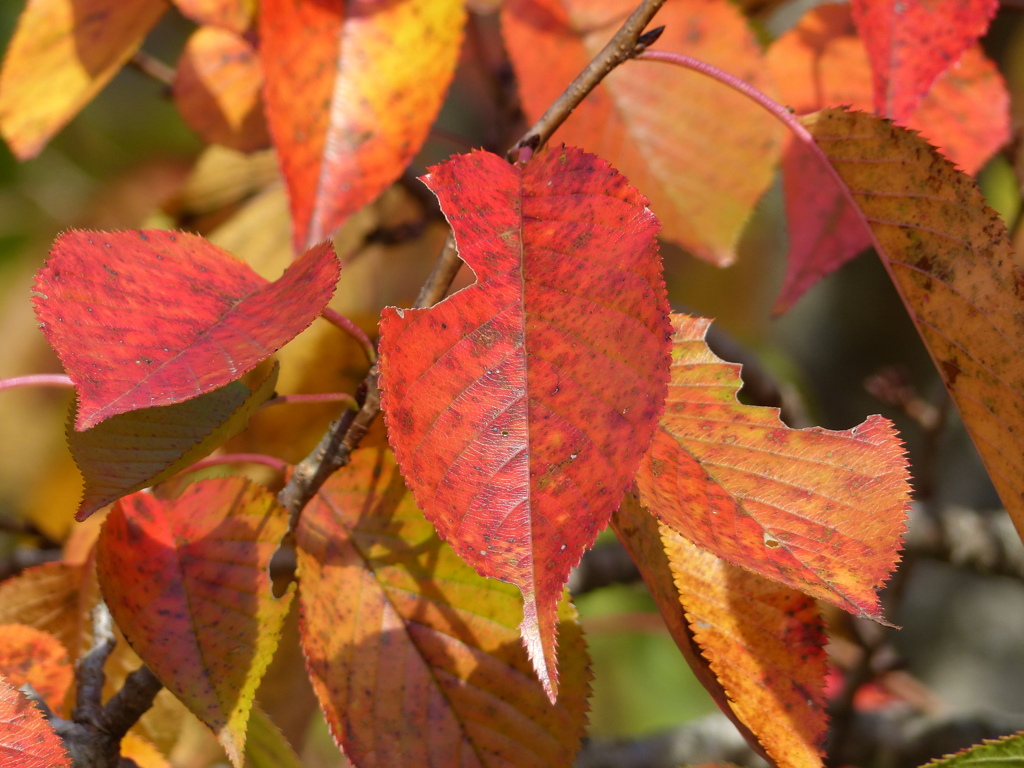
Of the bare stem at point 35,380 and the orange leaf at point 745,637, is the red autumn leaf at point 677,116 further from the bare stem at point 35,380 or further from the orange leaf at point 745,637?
the bare stem at point 35,380

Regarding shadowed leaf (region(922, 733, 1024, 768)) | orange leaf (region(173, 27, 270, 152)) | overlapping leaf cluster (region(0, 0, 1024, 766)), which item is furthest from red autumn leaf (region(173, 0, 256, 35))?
shadowed leaf (region(922, 733, 1024, 768))

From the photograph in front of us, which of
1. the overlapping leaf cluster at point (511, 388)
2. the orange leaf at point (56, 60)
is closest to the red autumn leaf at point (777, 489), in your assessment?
the overlapping leaf cluster at point (511, 388)

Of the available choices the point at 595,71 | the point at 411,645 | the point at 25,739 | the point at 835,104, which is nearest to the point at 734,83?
the point at 595,71

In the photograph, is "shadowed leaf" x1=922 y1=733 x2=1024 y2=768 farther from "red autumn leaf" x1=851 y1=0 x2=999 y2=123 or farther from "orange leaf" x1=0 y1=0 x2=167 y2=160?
"orange leaf" x1=0 y1=0 x2=167 y2=160

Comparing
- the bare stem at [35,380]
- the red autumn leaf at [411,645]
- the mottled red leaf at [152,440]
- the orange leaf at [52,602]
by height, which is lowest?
the orange leaf at [52,602]

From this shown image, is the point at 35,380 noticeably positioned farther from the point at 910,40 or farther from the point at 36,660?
the point at 910,40
